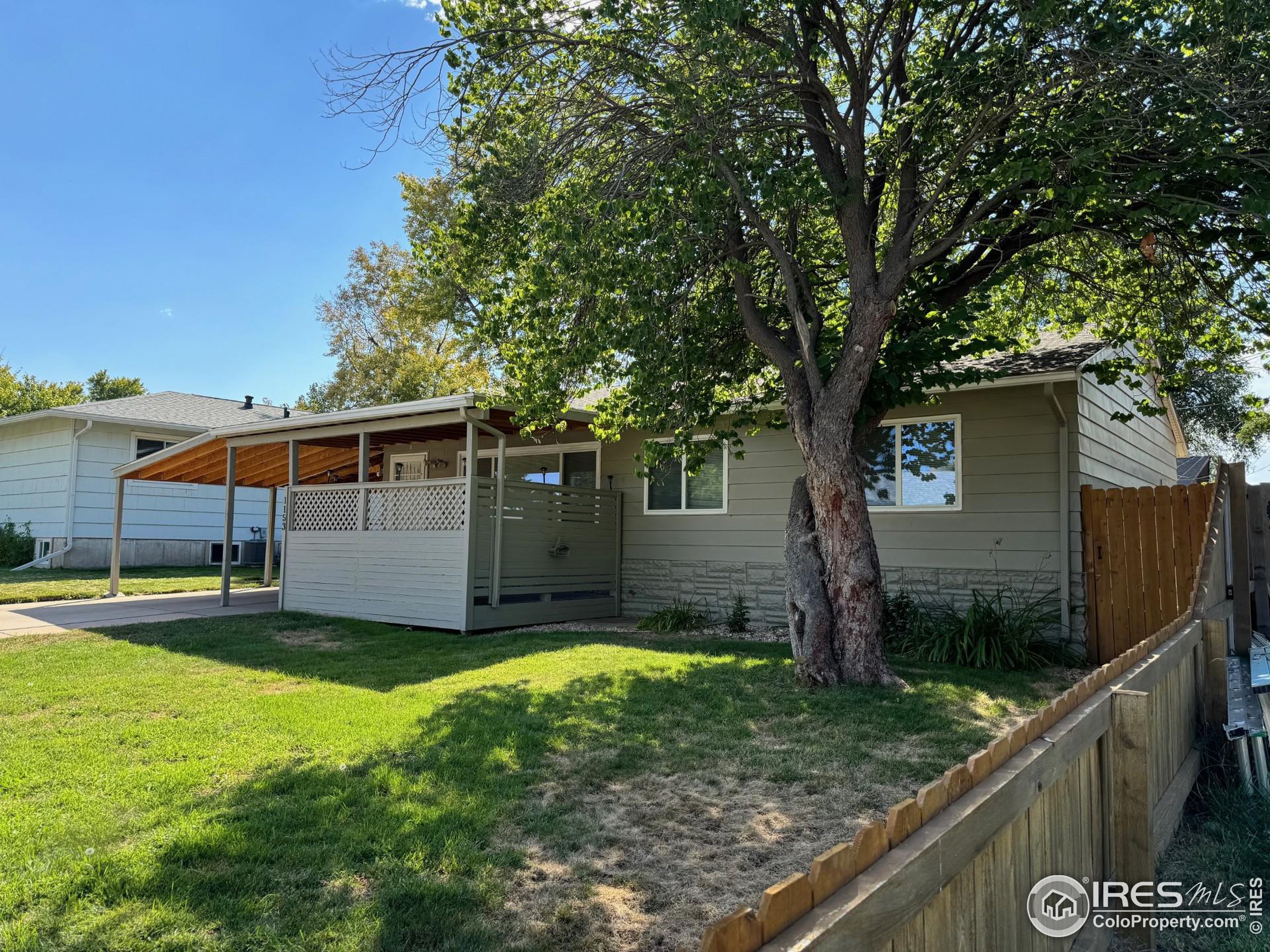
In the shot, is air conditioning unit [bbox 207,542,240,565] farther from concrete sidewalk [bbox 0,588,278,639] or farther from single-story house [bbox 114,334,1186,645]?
single-story house [bbox 114,334,1186,645]

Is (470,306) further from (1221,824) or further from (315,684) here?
(1221,824)

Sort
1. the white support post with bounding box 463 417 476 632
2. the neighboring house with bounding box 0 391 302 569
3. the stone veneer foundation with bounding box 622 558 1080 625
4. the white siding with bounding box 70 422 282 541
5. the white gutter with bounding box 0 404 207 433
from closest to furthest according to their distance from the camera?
the stone veneer foundation with bounding box 622 558 1080 625 → the white support post with bounding box 463 417 476 632 → the white gutter with bounding box 0 404 207 433 → the neighboring house with bounding box 0 391 302 569 → the white siding with bounding box 70 422 282 541

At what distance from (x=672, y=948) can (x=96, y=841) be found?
2516 mm

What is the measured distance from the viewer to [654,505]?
1176 centimetres

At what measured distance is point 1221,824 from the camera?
3.89 metres

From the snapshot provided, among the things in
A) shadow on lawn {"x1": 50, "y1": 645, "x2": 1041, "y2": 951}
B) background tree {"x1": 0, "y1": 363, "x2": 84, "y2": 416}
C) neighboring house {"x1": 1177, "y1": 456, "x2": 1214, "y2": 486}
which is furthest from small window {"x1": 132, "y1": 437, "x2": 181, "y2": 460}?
neighboring house {"x1": 1177, "y1": 456, "x2": 1214, "y2": 486}

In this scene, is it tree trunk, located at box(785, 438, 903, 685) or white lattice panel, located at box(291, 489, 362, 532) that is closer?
tree trunk, located at box(785, 438, 903, 685)

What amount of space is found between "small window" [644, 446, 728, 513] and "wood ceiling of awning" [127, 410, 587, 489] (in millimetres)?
1481

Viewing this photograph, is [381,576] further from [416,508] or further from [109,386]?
[109,386]

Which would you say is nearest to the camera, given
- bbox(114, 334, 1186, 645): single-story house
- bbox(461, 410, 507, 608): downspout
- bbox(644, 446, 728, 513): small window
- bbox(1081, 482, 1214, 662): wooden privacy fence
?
bbox(1081, 482, 1214, 662): wooden privacy fence

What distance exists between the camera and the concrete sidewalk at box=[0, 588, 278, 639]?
1009 cm

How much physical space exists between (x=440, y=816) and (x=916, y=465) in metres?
→ 7.31

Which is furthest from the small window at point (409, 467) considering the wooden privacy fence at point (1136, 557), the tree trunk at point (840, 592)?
the wooden privacy fence at point (1136, 557)

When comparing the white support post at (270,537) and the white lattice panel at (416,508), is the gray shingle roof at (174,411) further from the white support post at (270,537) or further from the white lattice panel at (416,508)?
the white lattice panel at (416,508)
